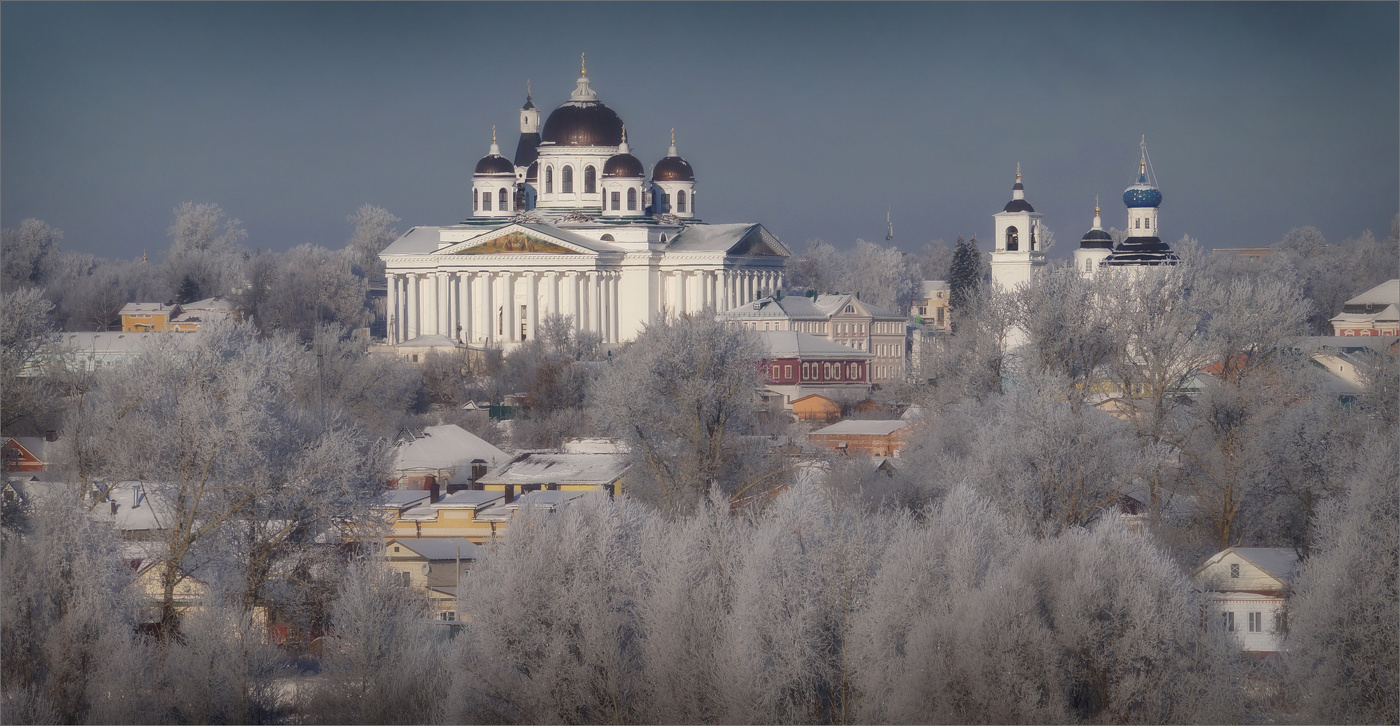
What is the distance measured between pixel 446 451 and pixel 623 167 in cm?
3066

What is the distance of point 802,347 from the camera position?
1934 inches

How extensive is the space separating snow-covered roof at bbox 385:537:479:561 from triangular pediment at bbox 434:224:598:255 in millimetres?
36313

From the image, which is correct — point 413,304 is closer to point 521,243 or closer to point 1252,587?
point 521,243

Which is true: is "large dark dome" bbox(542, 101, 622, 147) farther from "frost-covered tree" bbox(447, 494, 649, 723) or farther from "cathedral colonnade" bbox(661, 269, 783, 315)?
"frost-covered tree" bbox(447, 494, 649, 723)

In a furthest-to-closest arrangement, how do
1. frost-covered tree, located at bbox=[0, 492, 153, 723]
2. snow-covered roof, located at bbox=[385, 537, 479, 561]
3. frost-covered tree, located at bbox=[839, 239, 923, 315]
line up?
frost-covered tree, located at bbox=[839, 239, 923, 315] → snow-covered roof, located at bbox=[385, 537, 479, 561] → frost-covered tree, located at bbox=[0, 492, 153, 723]

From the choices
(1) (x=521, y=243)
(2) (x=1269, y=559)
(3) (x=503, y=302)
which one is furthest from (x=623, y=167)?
(2) (x=1269, y=559)

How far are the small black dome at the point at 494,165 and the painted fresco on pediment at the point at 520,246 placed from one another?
4.54 meters

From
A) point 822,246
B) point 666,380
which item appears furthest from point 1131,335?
point 822,246

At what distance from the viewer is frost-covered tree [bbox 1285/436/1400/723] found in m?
16.9

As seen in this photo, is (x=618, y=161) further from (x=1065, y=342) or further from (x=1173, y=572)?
(x=1173, y=572)

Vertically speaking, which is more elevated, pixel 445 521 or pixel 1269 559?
pixel 445 521

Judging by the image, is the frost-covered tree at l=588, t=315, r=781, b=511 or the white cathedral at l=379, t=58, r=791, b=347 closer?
the frost-covered tree at l=588, t=315, r=781, b=511

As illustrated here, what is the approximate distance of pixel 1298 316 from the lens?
28.2 metres

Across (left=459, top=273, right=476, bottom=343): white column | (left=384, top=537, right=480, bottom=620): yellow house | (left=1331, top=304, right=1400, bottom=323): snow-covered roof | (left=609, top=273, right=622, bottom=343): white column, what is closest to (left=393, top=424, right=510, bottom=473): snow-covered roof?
(left=384, top=537, right=480, bottom=620): yellow house
